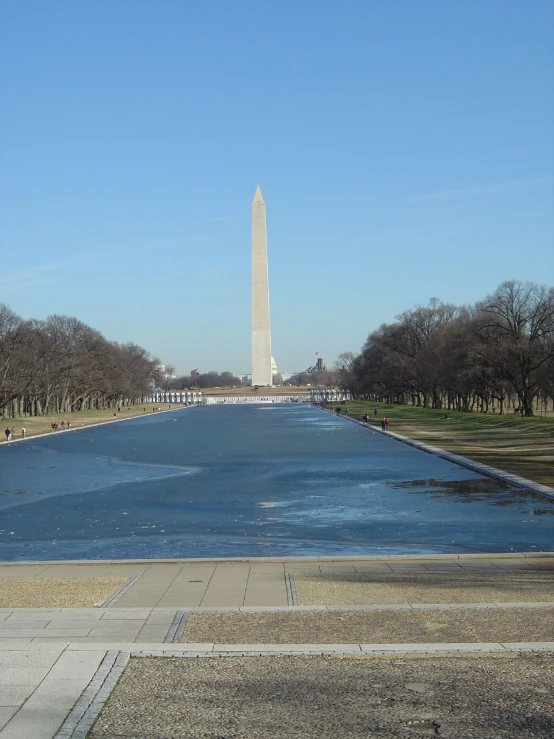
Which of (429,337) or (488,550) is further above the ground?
(429,337)

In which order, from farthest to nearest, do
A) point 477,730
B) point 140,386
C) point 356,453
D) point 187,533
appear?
point 140,386 < point 356,453 < point 187,533 < point 477,730

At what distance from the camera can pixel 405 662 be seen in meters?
8.34

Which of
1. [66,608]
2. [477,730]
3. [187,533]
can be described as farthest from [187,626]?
[187,533]

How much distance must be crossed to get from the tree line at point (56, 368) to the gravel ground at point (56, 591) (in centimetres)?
7686

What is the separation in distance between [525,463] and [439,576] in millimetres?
25821

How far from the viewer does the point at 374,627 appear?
32.1ft

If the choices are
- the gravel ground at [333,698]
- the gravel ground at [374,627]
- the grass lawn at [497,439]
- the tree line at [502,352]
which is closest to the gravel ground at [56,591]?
the gravel ground at [374,627]

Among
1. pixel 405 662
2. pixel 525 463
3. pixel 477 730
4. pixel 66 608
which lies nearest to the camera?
pixel 477 730

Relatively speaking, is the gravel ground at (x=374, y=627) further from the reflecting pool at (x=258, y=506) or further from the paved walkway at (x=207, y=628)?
the reflecting pool at (x=258, y=506)

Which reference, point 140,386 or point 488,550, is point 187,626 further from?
point 140,386

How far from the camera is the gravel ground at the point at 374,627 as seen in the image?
30.3 feet

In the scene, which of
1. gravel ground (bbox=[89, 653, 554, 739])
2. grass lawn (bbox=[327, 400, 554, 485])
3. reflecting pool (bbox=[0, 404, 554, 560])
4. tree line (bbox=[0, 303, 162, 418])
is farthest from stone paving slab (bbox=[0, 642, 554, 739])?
tree line (bbox=[0, 303, 162, 418])

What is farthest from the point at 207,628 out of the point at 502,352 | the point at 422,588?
the point at 502,352

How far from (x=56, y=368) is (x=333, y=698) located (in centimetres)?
10670
